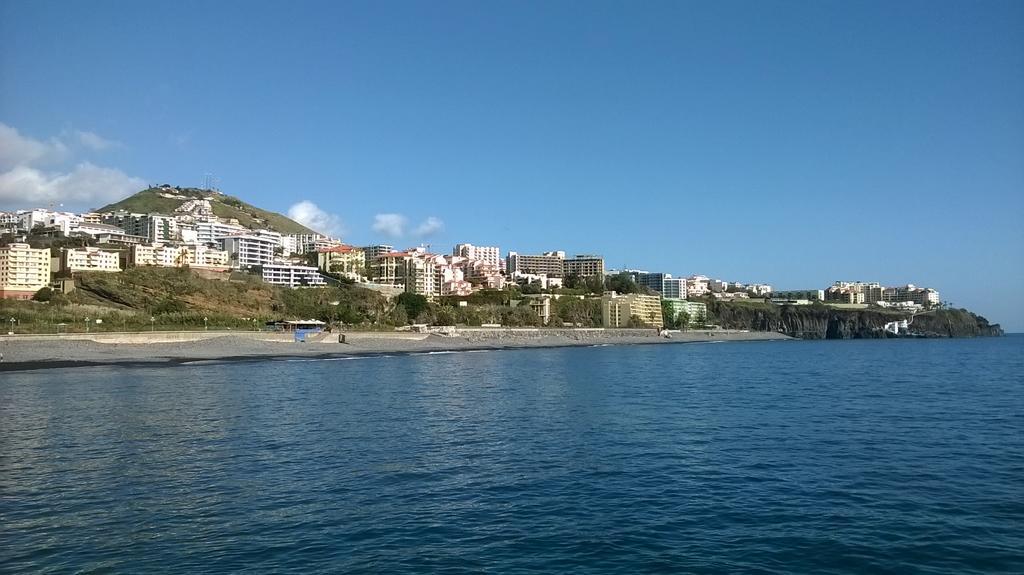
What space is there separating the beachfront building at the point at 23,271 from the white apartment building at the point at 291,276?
116 ft

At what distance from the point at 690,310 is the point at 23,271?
143689 mm

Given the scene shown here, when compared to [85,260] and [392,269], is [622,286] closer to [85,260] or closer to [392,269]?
[392,269]

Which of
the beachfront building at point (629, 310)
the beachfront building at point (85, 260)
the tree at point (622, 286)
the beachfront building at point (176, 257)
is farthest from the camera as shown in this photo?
the tree at point (622, 286)

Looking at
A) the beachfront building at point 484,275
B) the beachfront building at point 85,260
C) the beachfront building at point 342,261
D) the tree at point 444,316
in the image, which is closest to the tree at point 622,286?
the beachfront building at point 484,275

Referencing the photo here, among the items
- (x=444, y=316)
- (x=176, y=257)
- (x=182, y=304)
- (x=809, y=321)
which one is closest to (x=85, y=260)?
(x=176, y=257)

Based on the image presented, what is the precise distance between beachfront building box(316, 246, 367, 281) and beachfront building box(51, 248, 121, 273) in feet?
179

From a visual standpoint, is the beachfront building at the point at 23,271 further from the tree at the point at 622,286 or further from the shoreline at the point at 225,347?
the tree at the point at 622,286

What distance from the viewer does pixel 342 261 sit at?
161 metres

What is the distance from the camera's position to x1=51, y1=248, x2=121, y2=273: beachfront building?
95.7 m

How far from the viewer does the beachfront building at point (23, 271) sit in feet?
284

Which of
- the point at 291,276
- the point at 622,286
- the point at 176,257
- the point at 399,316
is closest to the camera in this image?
the point at 399,316

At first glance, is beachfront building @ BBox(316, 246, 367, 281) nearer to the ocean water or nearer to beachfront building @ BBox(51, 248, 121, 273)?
beachfront building @ BBox(51, 248, 121, 273)

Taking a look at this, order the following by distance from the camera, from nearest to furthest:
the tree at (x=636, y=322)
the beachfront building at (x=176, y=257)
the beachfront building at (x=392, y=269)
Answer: the beachfront building at (x=176, y=257)
the beachfront building at (x=392, y=269)
the tree at (x=636, y=322)

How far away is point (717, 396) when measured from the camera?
101 ft
